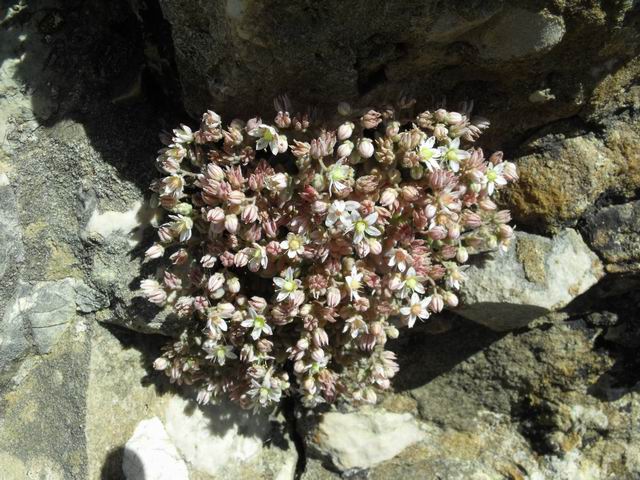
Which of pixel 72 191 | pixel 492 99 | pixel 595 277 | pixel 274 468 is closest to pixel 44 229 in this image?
pixel 72 191

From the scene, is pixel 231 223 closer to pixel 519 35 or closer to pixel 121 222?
pixel 121 222

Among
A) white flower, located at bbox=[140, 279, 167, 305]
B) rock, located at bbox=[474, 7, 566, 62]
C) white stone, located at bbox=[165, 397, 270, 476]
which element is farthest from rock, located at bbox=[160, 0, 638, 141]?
white stone, located at bbox=[165, 397, 270, 476]

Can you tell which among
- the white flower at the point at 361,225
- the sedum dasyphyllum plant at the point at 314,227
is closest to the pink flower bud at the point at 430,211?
the sedum dasyphyllum plant at the point at 314,227

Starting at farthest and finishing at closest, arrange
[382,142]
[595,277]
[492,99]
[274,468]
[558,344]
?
[274,468]
[558,344]
[595,277]
[492,99]
[382,142]

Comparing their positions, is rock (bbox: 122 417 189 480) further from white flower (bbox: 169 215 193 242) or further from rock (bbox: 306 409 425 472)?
white flower (bbox: 169 215 193 242)

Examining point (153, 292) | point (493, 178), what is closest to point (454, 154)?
point (493, 178)

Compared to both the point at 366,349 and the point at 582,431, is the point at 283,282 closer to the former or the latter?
Answer: the point at 366,349

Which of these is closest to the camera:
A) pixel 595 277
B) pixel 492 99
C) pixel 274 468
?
pixel 492 99
